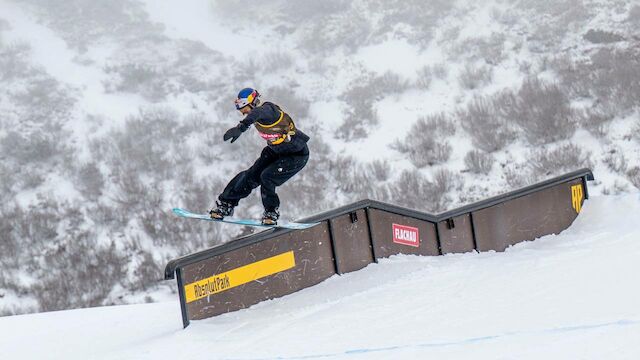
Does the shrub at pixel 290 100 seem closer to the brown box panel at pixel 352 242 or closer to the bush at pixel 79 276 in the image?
the bush at pixel 79 276

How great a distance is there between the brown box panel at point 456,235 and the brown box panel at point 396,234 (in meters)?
0.15

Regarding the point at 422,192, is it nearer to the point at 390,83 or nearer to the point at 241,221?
the point at 390,83

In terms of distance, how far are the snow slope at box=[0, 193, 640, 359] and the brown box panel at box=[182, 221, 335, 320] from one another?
5.9 inches

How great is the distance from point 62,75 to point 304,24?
11009 mm

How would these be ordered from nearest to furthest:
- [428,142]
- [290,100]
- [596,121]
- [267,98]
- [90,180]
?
[596,121], [90,180], [428,142], [290,100], [267,98]

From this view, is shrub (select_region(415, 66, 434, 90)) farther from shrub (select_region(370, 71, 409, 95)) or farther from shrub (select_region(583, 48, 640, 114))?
shrub (select_region(583, 48, 640, 114))

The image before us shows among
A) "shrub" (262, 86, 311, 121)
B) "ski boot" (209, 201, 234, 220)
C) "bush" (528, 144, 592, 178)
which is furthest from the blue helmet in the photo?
"shrub" (262, 86, 311, 121)

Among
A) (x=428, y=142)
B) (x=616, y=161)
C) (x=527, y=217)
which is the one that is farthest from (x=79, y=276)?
(x=616, y=161)

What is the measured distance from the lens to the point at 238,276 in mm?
8156

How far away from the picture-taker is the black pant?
26.8 ft

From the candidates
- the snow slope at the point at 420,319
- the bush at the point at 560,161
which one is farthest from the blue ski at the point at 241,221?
the bush at the point at 560,161

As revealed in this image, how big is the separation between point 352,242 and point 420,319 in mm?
2545

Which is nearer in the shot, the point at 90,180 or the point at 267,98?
the point at 90,180

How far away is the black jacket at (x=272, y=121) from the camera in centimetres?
717
